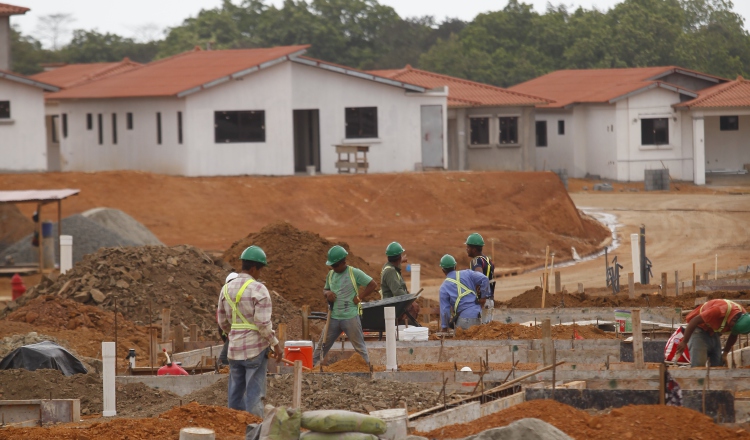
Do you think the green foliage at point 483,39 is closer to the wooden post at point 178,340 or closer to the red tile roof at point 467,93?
the red tile roof at point 467,93

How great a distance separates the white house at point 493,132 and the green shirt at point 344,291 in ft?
101

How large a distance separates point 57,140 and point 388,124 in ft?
45.3

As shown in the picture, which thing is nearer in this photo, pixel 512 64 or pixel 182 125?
pixel 182 125

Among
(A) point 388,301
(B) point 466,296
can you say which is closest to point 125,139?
(A) point 388,301

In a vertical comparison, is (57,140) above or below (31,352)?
above

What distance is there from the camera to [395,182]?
36.1 m

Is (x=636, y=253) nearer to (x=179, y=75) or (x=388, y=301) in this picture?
(x=388, y=301)

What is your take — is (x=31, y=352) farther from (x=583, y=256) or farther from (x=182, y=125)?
(x=182, y=125)

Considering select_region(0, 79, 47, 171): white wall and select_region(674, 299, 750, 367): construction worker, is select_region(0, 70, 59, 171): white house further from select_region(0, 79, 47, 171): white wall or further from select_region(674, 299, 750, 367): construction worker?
select_region(674, 299, 750, 367): construction worker

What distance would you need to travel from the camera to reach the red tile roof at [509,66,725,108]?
148 feet

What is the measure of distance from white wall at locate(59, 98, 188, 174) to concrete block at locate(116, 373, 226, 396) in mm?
24197

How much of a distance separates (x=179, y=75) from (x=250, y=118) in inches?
137

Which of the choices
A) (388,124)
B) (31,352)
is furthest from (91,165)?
(31,352)

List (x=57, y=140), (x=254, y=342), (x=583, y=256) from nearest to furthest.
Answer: (x=254, y=342) → (x=583, y=256) → (x=57, y=140)
